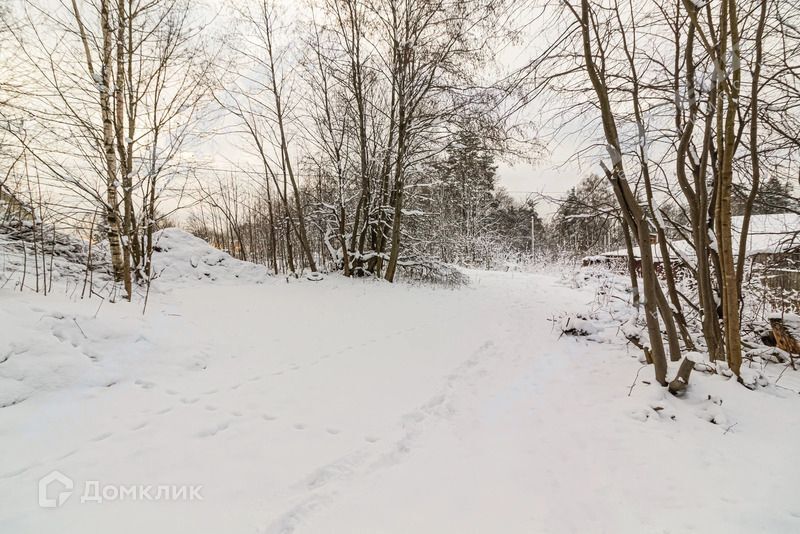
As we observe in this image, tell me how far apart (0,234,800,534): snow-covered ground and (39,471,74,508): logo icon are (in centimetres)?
4

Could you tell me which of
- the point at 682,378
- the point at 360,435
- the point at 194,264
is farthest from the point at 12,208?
the point at 682,378

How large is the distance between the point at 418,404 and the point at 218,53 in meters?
9.69

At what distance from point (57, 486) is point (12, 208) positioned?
19.0 feet

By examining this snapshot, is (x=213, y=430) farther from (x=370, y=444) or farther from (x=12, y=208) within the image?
(x=12, y=208)

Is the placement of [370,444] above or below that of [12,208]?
below

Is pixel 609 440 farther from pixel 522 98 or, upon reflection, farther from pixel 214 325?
pixel 214 325

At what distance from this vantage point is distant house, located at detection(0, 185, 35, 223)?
4.08 m

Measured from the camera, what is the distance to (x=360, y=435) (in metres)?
2.43

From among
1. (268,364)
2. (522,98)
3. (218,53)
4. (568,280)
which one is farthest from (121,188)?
(568,280)

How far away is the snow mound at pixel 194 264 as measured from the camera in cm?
830

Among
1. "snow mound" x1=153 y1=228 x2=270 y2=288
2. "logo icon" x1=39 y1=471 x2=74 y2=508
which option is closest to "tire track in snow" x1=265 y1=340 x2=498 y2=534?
"logo icon" x1=39 y1=471 x2=74 y2=508

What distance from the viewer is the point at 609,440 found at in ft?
8.09

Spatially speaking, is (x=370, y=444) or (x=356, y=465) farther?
(x=370, y=444)

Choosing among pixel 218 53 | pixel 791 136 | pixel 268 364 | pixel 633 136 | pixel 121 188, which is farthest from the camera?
pixel 218 53
